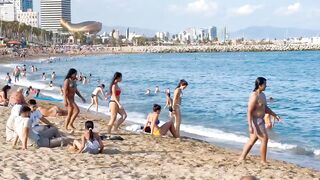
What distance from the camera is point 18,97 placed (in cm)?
1092

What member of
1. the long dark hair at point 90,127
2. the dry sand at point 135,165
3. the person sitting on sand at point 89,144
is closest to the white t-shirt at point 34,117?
the dry sand at point 135,165

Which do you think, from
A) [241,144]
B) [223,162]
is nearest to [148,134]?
[241,144]

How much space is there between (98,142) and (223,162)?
2173mm

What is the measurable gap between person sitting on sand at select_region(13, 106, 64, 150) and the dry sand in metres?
0.21

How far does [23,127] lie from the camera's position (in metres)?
9.22

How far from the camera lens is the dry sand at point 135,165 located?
305 inches

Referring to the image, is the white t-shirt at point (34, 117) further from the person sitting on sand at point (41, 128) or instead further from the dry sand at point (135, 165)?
the dry sand at point (135, 165)

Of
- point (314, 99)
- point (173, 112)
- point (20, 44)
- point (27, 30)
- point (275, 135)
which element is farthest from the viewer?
point (27, 30)

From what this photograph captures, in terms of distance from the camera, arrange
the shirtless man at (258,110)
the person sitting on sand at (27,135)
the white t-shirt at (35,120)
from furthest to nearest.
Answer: the white t-shirt at (35,120) < the person sitting on sand at (27,135) < the shirtless man at (258,110)

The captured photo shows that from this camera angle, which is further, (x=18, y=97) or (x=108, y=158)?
(x=18, y=97)

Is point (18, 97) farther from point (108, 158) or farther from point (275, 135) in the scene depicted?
point (275, 135)

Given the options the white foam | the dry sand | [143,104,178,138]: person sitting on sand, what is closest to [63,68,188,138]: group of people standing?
[143,104,178,138]: person sitting on sand

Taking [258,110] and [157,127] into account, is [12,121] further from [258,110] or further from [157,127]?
[258,110]

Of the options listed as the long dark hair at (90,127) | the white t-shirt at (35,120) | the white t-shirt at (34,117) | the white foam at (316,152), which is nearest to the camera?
the long dark hair at (90,127)
